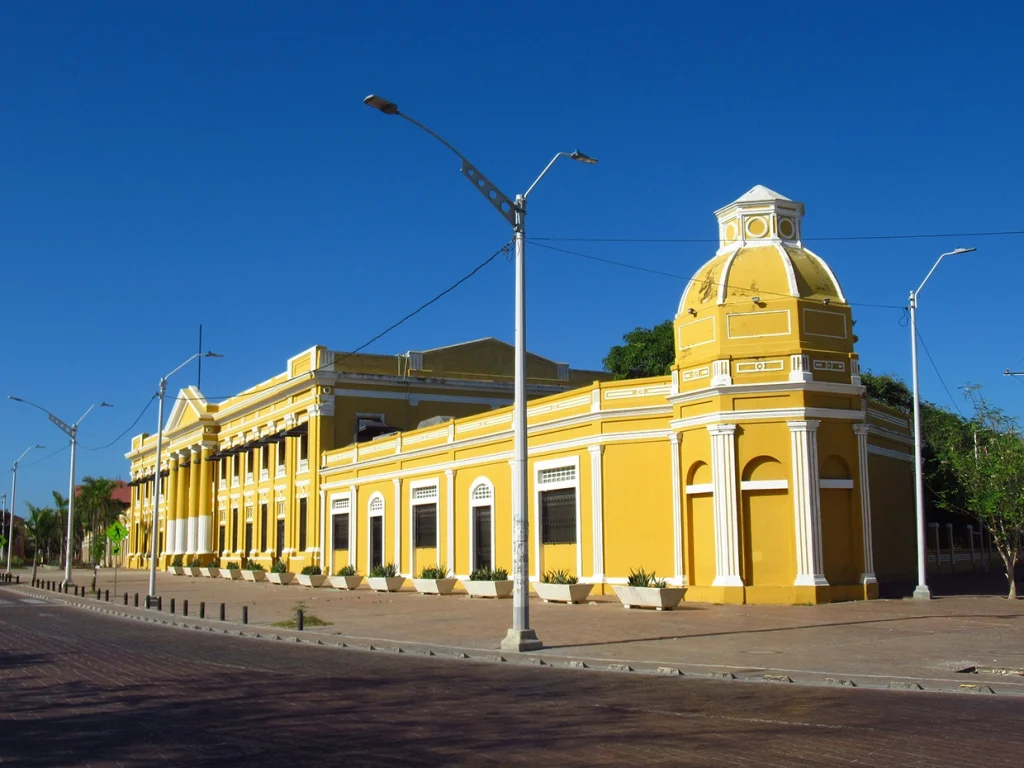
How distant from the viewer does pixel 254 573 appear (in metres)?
51.5

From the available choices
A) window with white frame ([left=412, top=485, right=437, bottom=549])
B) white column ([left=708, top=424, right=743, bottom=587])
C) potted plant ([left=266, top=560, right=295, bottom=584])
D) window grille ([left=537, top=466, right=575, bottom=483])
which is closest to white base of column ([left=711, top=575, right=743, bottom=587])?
white column ([left=708, top=424, right=743, bottom=587])

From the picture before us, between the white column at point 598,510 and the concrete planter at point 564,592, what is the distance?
65.5 inches

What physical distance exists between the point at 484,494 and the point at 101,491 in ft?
169

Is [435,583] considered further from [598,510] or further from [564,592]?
[564,592]

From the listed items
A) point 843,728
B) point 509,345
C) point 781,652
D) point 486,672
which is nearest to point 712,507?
point 781,652

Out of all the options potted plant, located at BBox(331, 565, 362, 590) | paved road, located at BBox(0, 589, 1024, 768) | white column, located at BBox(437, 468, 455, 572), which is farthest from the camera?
potted plant, located at BBox(331, 565, 362, 590)

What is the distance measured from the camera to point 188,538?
2776 inches

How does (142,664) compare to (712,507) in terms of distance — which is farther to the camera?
(712,507)

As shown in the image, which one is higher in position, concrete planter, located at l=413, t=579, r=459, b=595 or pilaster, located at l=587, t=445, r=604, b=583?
pilaster, located at l=587, t=445, r=604, b=583

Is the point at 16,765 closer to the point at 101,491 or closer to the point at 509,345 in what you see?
the point at 509,345

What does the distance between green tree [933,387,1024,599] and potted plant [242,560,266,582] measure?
32.6 meters

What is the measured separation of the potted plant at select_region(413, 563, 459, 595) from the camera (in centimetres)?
3419

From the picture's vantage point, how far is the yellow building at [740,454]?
26297 millimetres

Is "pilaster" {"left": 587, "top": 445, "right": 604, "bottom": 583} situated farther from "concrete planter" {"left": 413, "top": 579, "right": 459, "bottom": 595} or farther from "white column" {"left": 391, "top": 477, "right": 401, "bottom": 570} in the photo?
"white column" {"left": 391, "top": 477, "right": 401, "bottom": 570}
